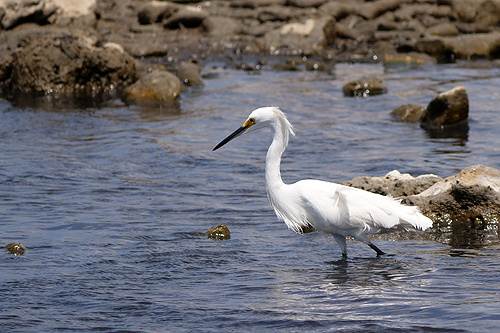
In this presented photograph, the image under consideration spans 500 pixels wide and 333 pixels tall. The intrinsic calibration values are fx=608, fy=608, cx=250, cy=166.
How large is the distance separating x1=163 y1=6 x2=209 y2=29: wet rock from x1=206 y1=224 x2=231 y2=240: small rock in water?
19126 mm

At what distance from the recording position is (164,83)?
53.3 feet

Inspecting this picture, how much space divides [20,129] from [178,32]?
43.1 feet

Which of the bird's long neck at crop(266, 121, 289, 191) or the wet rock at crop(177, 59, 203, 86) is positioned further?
the wet rock at crop(177, 59, 203, 86)

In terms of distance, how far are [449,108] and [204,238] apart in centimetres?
795

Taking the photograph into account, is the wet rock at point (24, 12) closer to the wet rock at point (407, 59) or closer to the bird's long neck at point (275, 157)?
the wet rock at point (407, 59)

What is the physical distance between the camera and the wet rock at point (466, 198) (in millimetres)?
7172

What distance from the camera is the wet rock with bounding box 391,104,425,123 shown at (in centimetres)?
1394

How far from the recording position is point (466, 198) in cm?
727

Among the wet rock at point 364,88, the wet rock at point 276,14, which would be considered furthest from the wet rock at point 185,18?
the wet rock at point 364,88

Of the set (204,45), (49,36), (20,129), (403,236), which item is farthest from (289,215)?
(204,45)

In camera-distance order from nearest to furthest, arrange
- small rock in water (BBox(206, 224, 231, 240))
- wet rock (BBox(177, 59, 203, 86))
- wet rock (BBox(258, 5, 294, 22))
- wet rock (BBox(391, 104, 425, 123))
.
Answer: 1. small rock in water (BBox(206, 224, 231, 240))
2. wet rock (BBox(391, 104, 425, 123))
3. wet rock (BBox(177, 59, 203, 86))
4. wet rock (BBox(258, 5, 294, 22))

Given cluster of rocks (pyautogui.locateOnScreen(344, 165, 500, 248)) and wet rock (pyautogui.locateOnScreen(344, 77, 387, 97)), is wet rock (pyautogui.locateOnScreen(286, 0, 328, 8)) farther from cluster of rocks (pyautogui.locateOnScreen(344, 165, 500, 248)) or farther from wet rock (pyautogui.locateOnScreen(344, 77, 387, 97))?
cluster of rocks (pyautogui.locateOnScreen(344, 165, 500, 248))

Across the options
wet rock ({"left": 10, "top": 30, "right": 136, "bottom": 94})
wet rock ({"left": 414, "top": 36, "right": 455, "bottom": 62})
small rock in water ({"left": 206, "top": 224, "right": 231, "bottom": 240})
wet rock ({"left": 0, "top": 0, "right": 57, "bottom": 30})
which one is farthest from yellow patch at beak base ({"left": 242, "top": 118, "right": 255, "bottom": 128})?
wet rock ({"left": 0, "top": 0, "right": 57, "bottom": 30})

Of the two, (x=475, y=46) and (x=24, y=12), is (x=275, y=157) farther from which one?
(x=475, y=46)
